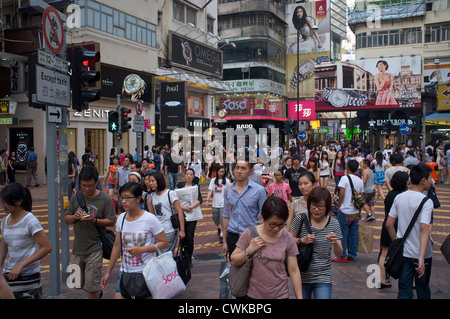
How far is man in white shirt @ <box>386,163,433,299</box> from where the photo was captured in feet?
14.6

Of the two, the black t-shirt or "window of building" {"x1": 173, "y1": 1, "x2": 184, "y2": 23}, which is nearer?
the black t-shirt

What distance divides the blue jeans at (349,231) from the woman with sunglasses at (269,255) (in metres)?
4.36

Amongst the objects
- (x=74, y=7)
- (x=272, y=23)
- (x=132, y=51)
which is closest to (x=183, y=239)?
(x=74, y=7)

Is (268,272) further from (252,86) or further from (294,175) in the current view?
(252,86)

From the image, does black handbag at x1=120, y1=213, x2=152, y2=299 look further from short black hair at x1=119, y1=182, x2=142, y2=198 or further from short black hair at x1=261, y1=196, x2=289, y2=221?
short black hair at x1=261, y1=196, x2=289, y2=221

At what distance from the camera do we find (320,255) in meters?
3.96

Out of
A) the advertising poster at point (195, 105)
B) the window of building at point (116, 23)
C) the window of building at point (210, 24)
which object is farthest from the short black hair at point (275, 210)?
the window of building at point (210, 24)

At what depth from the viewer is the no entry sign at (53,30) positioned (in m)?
5.52

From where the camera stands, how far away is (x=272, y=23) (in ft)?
170

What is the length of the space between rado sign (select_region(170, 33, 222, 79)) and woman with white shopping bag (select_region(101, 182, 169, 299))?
25.8 m

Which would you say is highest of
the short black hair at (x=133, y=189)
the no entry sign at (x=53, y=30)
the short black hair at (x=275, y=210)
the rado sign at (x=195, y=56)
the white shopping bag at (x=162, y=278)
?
the rado sign at (x=195, y=56)

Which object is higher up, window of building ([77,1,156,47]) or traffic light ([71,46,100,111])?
window of building ([77,1,156,47])

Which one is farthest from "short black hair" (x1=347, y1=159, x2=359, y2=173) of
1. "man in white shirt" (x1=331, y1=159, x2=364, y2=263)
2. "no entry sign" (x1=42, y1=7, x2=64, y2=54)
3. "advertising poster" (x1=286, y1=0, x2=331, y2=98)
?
"advertising poster" (x1=286, y1=0, x2=331, y2=98)

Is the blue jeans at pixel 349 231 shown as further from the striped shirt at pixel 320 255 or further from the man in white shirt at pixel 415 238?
the striped shirt at pixel 320 255
